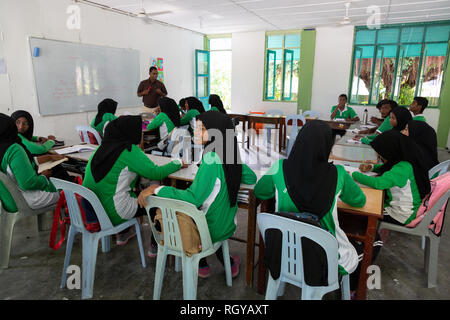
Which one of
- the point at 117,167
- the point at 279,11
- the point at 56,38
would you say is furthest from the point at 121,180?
the point at 279,11

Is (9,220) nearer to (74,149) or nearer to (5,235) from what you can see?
(5,235)

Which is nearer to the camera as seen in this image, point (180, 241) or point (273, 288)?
point (273, 288)

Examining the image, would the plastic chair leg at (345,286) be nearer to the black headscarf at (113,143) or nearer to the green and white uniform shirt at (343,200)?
the green and white uniform shirt at (343,200)

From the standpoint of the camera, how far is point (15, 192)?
2406 millimetres

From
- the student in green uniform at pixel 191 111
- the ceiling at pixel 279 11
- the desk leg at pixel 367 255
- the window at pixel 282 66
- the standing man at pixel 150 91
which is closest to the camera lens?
the desk leg at pixel 367 255

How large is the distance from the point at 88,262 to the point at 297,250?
1.46m

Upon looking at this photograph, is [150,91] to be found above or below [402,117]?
above

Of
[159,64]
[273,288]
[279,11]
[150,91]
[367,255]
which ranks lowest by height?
[273,288]

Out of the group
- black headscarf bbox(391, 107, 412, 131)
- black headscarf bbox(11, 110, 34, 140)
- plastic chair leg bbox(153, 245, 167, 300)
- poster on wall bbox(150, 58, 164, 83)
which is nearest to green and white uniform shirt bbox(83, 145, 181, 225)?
plastic chair leg bbox(153, 245, 167, 300)

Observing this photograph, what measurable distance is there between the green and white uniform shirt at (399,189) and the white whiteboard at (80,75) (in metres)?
4.97

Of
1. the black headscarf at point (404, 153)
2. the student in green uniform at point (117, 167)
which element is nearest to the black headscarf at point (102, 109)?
the student in green uniform at point (117, 167)

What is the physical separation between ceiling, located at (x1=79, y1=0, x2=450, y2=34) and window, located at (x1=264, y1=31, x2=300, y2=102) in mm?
684

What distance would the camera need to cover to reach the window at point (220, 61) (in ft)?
29.8
